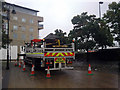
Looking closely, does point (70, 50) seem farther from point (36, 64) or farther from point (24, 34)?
point (24, 34)

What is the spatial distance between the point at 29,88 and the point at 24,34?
104ft

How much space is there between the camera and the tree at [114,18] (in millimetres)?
11464

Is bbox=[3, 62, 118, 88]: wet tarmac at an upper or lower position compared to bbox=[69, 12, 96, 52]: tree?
lower

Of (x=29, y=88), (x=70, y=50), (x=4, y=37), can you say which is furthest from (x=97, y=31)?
(x=29, y=88)

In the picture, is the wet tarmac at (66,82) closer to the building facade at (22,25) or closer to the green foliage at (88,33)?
the green foliage at (88,33)

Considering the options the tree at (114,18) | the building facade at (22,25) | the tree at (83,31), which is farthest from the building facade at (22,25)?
the tree at (114,18)

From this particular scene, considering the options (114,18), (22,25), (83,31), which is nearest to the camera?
(114,18)

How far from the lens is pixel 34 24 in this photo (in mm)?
38156

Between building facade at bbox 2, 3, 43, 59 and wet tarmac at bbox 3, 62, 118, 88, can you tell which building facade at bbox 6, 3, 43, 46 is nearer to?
building facade at bbox 2, 3, 43, 59

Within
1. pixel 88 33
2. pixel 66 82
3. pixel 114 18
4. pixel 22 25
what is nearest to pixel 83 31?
pixel 88 33

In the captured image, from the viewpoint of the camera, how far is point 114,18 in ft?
37.9

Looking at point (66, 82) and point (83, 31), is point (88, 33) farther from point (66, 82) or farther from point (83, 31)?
point (66, 82)

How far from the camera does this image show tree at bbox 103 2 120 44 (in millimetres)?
11464

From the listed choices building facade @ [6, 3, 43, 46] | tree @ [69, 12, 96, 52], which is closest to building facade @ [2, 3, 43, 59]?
building facade @ [6, 3, 43, 46]
